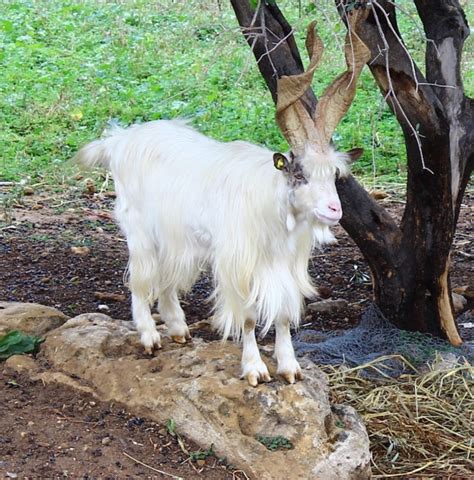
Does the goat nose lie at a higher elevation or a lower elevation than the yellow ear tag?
lower

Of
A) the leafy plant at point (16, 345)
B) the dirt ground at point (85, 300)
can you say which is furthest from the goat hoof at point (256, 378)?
the leafy plant at point (16, 345)

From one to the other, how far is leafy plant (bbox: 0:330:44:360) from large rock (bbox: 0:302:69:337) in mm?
65

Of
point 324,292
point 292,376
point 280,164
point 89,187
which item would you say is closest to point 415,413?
point 292,376

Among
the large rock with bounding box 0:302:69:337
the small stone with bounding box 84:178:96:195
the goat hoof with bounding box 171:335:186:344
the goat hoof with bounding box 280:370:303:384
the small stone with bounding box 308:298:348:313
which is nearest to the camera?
the goat hoof with bounding box 280:370:303:384

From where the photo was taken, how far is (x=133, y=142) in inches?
186

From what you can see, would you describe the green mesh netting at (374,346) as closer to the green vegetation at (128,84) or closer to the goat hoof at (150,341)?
the goat hoof at (150,341)

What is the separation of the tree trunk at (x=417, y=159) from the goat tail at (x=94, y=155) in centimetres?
96

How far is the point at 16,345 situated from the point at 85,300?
153cm

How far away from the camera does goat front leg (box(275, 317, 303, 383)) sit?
4.27 meters

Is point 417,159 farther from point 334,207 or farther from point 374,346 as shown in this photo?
point 334,207

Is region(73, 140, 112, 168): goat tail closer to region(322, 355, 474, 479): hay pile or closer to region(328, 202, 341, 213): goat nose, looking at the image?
region(328, 202, 341, 213): goat nose

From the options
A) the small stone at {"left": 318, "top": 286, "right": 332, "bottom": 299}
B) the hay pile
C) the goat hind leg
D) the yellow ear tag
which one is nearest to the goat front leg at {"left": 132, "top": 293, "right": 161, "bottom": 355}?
the goat hind leg

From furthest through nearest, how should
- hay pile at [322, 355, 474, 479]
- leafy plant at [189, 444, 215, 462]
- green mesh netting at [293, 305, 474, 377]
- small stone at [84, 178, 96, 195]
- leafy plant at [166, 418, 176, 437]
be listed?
1. small stone at [84, 178, 96, 195]
2. green mesh netting at [293, 305, 474, 377]
3. hay pile at [322, 355, 474, 479]
4. leafy plant at [166, 418, 176, 437]
5. leafy plant at [189, 444, 215, 462]

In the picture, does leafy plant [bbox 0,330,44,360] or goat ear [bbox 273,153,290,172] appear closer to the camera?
goat ear [bbox 273,153,290,172]
